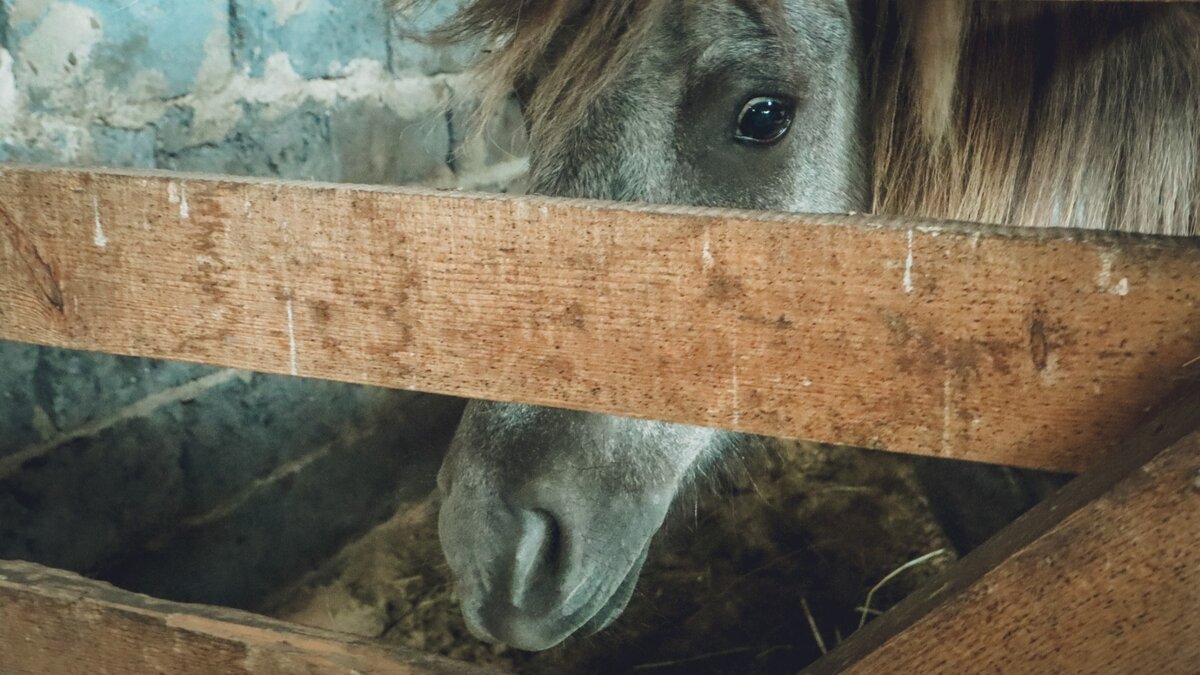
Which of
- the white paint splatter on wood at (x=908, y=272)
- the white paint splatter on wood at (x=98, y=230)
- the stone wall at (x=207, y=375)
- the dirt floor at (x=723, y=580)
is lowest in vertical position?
the dirt floor at (x=723, y=580)

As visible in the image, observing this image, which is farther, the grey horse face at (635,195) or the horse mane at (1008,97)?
the horse mane at (1008,97)

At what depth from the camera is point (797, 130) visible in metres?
1.30

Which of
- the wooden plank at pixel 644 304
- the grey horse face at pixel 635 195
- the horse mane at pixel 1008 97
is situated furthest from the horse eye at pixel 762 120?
the wooden plank at pixel 644 304

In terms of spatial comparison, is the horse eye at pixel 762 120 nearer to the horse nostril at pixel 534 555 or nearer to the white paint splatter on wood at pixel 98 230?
the horse nostril at pixel 534 555

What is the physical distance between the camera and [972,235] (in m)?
0.60

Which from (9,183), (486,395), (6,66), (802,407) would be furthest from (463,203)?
(6,66)

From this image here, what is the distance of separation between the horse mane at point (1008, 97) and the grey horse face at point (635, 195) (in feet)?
0.15

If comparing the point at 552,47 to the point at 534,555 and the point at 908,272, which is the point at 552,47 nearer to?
the point at 534,555

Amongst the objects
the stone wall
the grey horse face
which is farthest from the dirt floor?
the grey horse face

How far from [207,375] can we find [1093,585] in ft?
5.17

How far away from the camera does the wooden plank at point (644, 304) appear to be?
59 centimetres

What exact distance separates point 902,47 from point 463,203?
0.86 m

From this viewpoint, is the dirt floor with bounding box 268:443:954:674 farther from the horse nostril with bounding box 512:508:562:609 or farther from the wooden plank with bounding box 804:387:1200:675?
the wooden plank with bounding box 804:387:1200:675

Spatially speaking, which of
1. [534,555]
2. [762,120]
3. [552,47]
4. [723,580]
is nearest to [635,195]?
[762,120]
